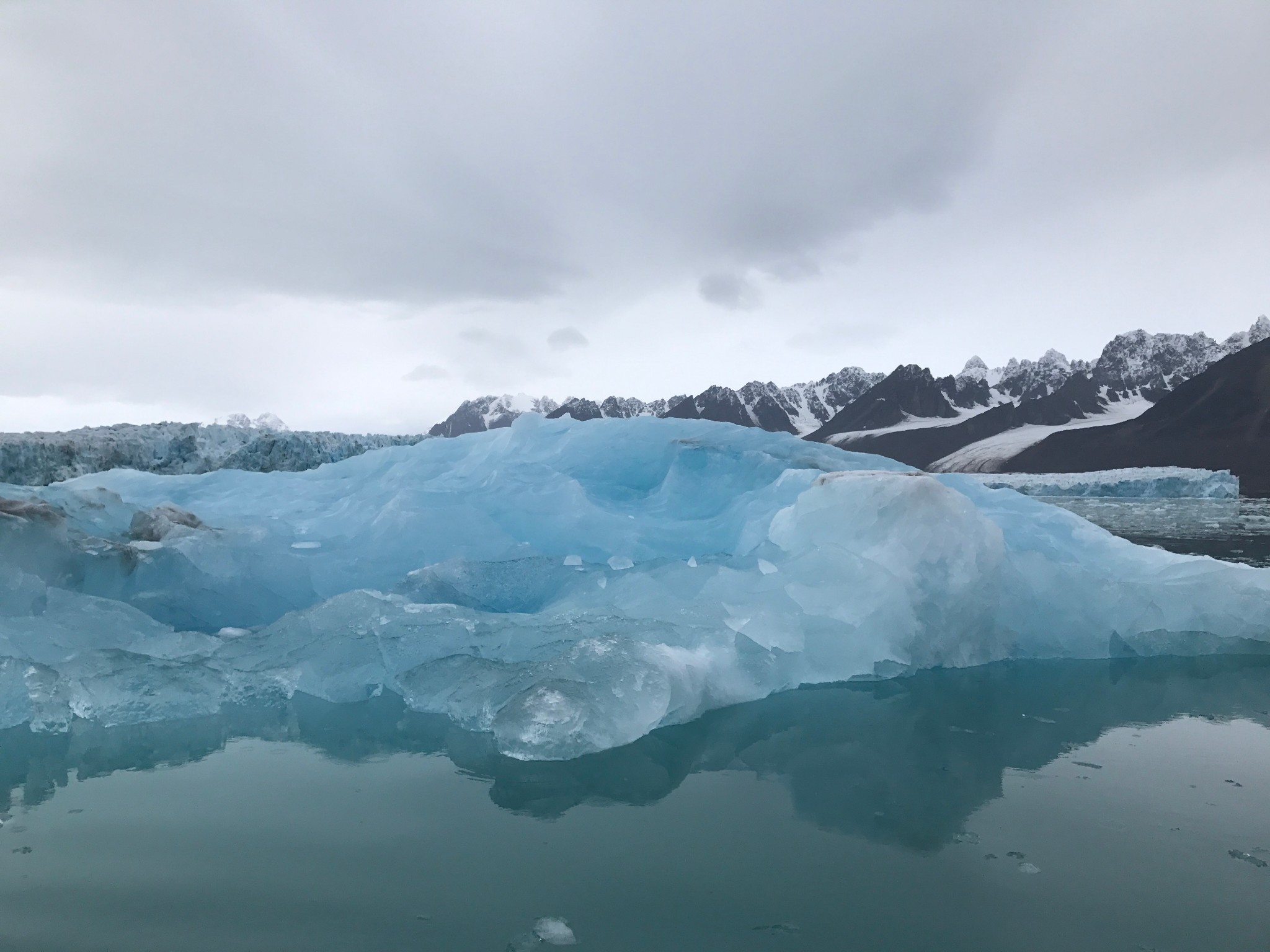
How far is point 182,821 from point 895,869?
336cm

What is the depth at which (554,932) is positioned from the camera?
2.56m

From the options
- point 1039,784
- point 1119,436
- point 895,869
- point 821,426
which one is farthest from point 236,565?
point 821,426

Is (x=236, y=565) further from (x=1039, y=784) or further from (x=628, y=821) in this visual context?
(x=1039, y=784)

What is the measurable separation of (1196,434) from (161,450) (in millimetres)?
98189

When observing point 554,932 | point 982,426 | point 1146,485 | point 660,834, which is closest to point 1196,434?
point 982,426

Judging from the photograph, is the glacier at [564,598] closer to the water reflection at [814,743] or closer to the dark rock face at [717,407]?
the water reflection at [814,743]

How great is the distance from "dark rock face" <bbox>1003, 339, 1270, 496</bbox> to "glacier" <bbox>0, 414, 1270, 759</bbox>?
254 feet

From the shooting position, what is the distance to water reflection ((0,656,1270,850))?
3.69 m

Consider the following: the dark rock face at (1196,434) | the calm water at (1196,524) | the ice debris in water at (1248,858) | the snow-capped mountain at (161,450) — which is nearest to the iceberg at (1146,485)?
the calm water at (1196,524)

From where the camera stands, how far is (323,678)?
215 inches

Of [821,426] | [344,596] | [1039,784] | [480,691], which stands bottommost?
[1039,784]

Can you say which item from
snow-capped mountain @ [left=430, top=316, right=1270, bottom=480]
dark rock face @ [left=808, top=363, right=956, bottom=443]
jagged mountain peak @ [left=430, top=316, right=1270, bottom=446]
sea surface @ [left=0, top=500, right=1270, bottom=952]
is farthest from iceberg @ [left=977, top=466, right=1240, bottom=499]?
dark rock face @ [left=808, top=363, right=956, bottom=443]

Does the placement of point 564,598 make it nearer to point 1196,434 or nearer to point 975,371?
point 1196,434

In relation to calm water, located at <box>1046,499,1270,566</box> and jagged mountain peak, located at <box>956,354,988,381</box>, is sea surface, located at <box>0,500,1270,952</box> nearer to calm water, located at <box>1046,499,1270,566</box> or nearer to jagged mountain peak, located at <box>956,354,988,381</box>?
calm water, located at <box>1046,499,1270,566</box>
